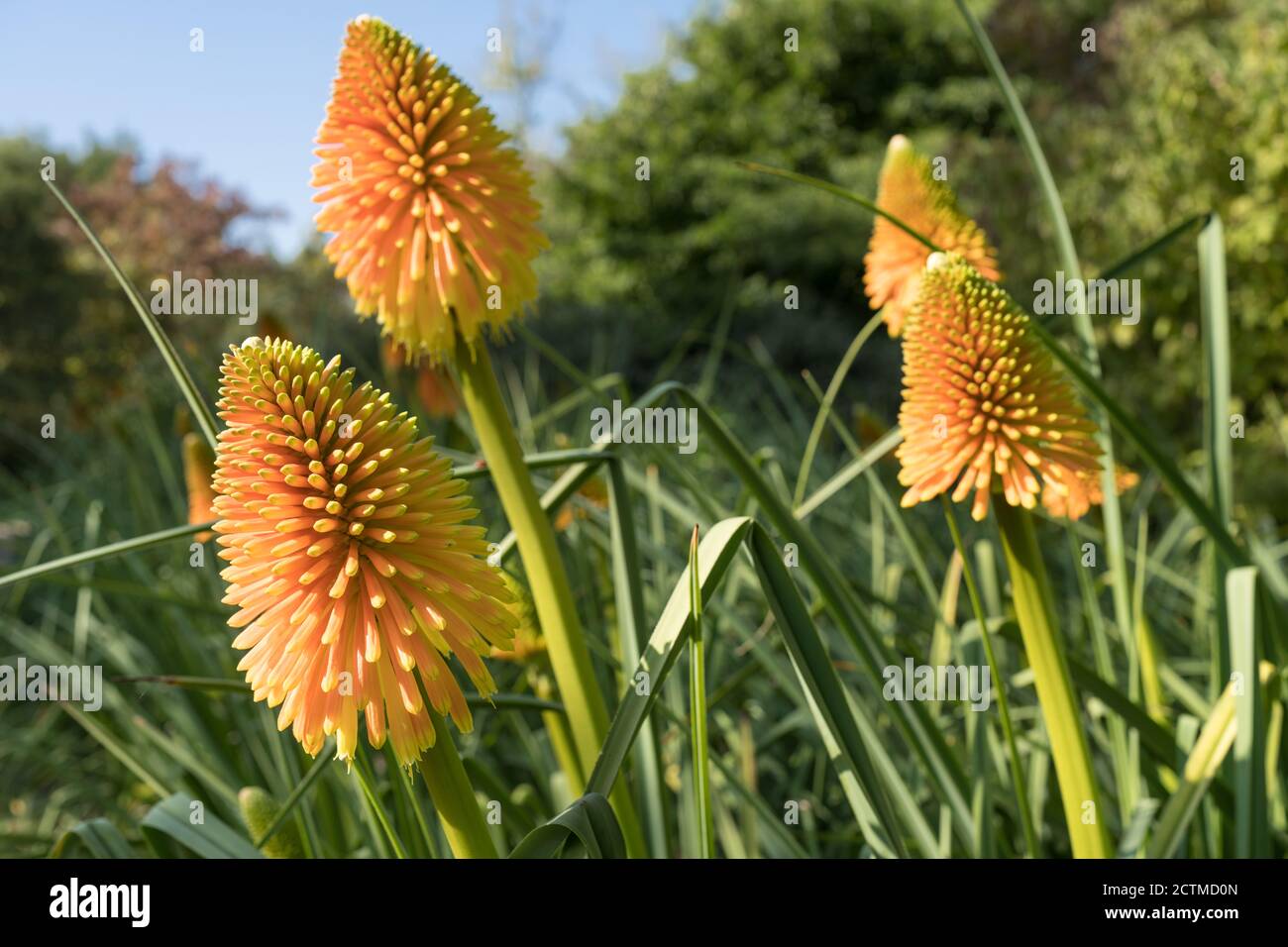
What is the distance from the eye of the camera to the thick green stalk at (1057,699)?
4.64ft

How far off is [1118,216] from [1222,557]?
8195 mm

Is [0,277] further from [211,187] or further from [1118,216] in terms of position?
[1118,216]

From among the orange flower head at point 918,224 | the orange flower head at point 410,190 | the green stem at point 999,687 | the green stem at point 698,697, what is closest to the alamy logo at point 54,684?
the orange flower head at point 410,190

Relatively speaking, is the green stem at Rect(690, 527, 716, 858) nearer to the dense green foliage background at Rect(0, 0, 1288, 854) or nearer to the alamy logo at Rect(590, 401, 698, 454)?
the alamy logo at Rect(590, 401, 698, 454)

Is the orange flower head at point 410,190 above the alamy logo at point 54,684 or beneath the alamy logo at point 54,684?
above

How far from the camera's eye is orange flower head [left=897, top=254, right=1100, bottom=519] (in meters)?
1.43

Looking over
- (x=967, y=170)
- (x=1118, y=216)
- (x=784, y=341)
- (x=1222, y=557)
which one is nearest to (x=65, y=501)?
(x=1222, y=557)

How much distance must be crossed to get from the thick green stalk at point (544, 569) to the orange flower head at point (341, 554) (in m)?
0.38

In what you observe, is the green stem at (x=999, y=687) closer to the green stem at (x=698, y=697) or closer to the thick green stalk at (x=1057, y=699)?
the thick green stalk at (x=1057, y=699)

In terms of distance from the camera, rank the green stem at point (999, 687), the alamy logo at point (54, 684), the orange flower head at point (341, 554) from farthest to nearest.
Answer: the alamy logo at point (54, 684) < the green stem at point (999, 687) < the orange flower head at point (341, 554)

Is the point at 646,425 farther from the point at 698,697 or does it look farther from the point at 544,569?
the point at 698,697

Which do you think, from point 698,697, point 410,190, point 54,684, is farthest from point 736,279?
point 698,697
